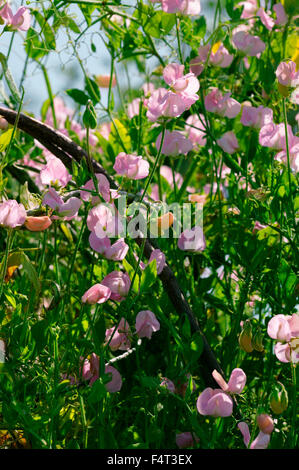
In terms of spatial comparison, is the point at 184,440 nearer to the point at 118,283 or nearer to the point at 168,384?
the point at 168,384

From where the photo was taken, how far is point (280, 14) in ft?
2.72

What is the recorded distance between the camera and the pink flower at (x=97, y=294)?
650mm

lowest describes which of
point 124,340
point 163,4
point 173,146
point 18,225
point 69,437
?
point 69,437

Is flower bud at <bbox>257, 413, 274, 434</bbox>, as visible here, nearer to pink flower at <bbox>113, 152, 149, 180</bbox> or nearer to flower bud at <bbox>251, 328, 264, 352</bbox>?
flower bud at <bbox>251, 328, 264, 352</bbox>

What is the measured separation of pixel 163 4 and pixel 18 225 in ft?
1.10

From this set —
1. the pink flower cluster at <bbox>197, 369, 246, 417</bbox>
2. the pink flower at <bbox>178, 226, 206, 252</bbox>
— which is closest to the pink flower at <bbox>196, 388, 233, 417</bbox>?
the pink flower cluster at <bbox>197, 369, 246, 417</bbox>

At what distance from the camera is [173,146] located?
778 mm

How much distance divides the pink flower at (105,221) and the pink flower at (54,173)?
0.22 ft

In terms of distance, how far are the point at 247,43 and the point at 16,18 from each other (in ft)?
1.01

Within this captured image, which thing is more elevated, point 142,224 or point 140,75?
point 140,75

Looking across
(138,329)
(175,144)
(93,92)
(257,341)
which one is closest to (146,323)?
(138,329)

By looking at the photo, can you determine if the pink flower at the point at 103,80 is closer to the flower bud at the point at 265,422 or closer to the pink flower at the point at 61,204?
the pink flower at the point at 61,204
